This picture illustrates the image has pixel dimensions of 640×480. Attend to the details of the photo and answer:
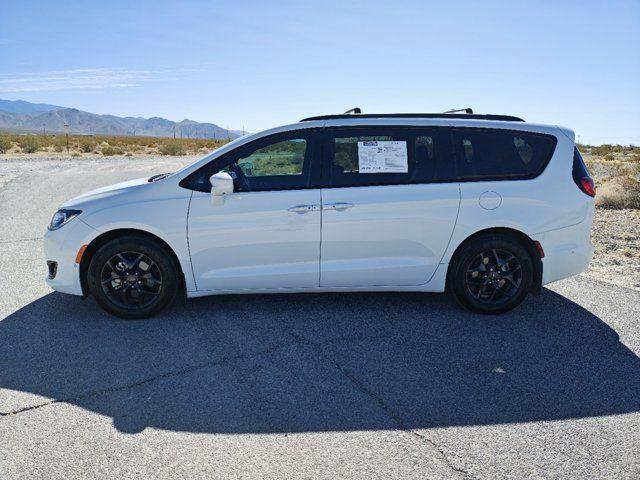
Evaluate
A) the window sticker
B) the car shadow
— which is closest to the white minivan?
the window sticker

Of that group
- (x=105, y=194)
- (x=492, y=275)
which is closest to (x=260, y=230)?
(x=105, y=194)

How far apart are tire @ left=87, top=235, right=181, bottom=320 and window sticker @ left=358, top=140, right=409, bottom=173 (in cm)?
197

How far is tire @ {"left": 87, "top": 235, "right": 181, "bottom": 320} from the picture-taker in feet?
15.7

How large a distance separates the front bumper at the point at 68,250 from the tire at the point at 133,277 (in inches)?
5.4

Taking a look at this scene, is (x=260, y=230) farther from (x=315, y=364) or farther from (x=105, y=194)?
(x=105, y=194)

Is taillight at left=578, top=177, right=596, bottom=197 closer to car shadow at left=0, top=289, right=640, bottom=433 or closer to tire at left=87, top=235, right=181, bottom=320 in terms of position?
car shadow at left=0, top=289, right=640, bottom=433

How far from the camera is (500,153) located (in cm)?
504

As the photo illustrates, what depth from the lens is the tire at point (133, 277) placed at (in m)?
4.78

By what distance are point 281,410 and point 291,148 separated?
2512 mm

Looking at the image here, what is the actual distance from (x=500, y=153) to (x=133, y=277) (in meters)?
3.59

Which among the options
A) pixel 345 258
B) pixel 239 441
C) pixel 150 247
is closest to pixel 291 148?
pixel 345 258

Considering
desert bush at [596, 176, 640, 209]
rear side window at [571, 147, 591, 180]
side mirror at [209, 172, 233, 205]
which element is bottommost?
desert bush at [596, 176, 640, 209]

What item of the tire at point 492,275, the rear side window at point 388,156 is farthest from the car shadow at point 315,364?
the rear side window at point 388,156

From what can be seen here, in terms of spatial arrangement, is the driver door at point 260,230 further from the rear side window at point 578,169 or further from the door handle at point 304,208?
the rear side window at point 578,169
